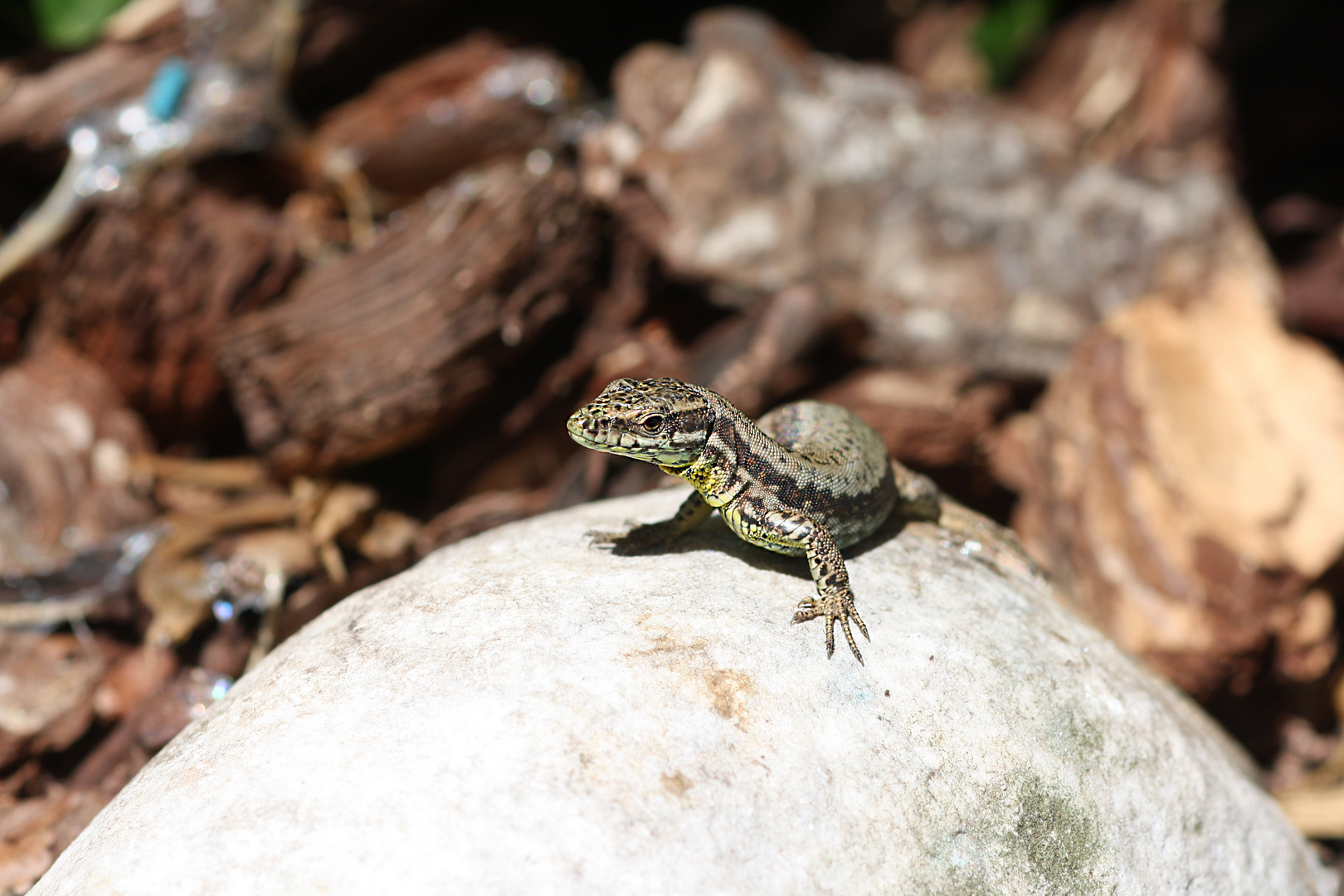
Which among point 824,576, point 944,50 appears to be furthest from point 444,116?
point 944,50

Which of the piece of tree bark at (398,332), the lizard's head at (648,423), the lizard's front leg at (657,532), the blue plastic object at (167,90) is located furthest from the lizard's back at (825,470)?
the blue plastic object at (167,90)

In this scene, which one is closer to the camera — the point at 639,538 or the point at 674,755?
the point at 674,755

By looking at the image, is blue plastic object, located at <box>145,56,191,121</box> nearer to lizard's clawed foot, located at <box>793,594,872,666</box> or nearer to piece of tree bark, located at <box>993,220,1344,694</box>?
lizard's clawed foot, located at <box>793,594,872,666</box>

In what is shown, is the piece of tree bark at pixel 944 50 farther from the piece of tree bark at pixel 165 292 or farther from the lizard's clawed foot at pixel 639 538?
the lizard's clawed foot at pixel 639 538

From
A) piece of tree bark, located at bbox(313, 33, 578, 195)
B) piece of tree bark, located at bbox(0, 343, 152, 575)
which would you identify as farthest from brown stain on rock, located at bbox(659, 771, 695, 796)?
piece of tree bark, located at bbox(313, 33, 578, 195)

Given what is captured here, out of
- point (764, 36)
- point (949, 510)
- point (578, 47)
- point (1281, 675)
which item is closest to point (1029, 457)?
point (1281, 675)

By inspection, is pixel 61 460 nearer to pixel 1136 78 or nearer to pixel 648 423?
pixel 648 423
